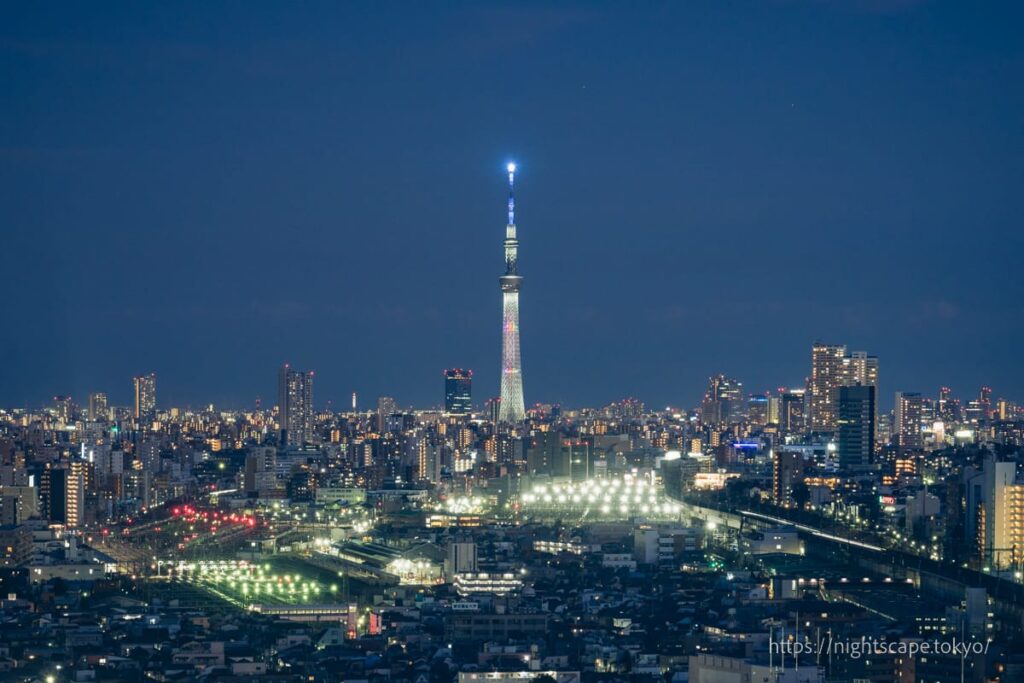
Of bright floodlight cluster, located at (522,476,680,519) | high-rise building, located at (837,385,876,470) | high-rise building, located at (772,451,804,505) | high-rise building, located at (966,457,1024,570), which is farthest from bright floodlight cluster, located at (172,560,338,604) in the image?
high-rise building, located at (837,385,876,470)

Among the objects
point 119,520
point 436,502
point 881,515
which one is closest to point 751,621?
point 881,515

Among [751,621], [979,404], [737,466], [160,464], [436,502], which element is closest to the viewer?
[751,621]

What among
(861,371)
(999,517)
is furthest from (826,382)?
(999,517)

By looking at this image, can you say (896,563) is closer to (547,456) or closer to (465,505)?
(465,505)

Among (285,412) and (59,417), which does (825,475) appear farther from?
(285,412)

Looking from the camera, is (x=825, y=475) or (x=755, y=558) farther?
(x=825, y=475)

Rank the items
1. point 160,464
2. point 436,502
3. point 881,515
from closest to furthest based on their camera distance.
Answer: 1. point 881,515
2. point 436,502
3. point 160,464

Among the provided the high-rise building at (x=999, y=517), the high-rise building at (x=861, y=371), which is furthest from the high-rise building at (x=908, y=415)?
the high-rise building at (x=999, y=517)
